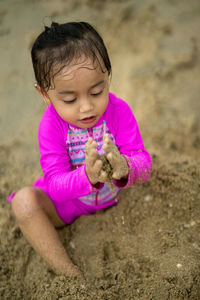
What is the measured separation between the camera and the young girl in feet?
4.59

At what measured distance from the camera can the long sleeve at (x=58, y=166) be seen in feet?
5.06

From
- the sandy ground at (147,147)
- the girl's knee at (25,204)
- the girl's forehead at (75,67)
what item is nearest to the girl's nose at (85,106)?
the girl's forehead at (75,67)

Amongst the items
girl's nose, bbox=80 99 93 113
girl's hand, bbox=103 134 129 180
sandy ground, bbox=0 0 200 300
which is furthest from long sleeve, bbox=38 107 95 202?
sandy ground, bbox=0 0 200 300

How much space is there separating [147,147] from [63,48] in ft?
4.82

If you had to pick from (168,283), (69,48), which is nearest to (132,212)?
(168,283)

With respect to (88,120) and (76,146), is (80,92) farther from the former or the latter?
(76,146)

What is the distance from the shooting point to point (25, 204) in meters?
Result: 1.79

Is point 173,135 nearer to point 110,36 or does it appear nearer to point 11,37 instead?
point 110,36

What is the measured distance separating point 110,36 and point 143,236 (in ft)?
9.01

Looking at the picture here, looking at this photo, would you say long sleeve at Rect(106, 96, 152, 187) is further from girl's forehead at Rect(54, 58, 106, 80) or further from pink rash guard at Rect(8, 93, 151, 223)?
girl's forehead at Rect(54, 58, 106, 80)

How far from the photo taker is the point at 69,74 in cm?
139

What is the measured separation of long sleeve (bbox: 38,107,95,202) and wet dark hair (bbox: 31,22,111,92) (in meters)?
0.27

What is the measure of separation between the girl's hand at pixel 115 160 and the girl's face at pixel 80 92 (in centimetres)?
22

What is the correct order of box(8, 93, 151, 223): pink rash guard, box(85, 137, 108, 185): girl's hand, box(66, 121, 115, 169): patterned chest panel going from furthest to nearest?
box(66, 121, 115, 169): patterned chest panel
box(8, 93, 151, 223): pink rash guard
box(85, 137, 108, 185): girl's hand
